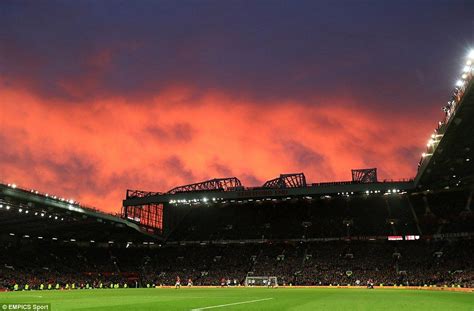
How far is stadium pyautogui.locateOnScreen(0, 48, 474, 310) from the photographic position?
6581cm

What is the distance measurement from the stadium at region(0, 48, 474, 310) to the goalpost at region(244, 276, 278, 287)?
215 mm

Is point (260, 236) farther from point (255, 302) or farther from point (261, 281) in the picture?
point (255, 302)

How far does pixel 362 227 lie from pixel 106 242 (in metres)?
53.3

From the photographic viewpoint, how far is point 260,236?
9306 cm

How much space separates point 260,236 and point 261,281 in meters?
18.9

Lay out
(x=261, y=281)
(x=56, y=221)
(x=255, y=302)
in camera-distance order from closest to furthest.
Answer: (x=255, y=302) → (x=56, y=221) → (x=261, y=281)

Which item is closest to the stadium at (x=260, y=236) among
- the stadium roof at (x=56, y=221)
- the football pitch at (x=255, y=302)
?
the stadium roof at (x=56, y=221)

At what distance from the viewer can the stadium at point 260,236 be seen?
65812mm

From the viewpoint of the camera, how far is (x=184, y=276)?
271ft

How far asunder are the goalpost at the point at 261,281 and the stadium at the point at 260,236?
22cm

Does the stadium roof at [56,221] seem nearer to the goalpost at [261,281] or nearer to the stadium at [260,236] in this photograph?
the stadium at [260,236]

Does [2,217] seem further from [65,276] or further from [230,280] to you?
[230,280]

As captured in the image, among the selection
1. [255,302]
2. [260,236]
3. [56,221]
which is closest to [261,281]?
[260,236]

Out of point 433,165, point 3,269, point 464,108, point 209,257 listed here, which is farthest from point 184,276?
point 464,108
